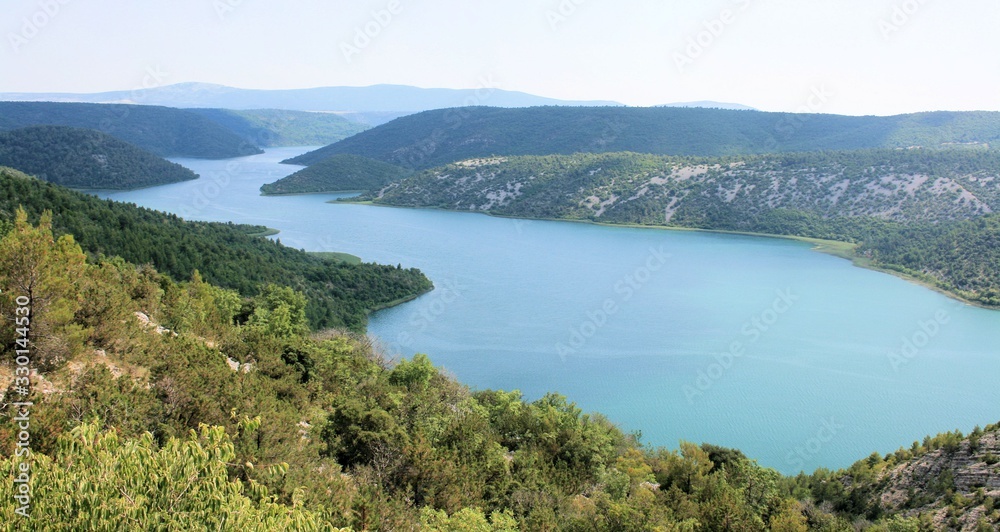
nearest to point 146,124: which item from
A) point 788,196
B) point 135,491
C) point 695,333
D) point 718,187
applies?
point 718,187

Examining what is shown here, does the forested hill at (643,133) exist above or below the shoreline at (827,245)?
above

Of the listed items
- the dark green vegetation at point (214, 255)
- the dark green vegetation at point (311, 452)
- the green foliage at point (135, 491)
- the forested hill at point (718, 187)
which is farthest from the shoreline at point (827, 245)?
the green foliage at point (135, 491)

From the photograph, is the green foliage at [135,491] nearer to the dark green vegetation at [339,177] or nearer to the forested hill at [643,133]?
the dark green vegetation at [339,177]

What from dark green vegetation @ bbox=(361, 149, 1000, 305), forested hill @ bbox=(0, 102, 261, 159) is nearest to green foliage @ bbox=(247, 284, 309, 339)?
dark green vegetation @ bbox=(361, 149, 1000, 305)

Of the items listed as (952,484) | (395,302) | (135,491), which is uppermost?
(135,491)

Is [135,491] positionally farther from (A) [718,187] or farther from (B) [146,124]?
(B) [146,124]

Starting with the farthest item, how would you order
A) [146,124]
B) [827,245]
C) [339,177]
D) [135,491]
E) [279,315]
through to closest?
1. [146,124]
2. [339,177]
3. [827,245]
4. [279,315]
5. [135,491]
